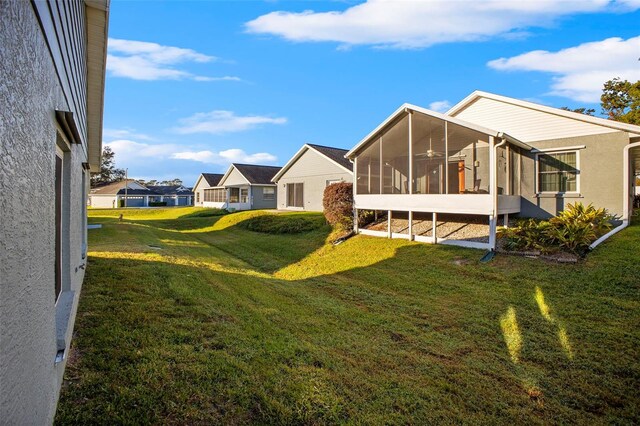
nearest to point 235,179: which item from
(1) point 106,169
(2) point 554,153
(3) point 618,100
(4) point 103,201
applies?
(2) point 554,153

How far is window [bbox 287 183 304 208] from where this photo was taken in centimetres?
2748

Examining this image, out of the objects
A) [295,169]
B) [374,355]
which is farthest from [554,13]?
[295,169]

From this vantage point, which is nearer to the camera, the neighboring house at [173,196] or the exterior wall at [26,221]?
the exterior wall at [26,221]

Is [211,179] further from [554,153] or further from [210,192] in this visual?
[554,153]

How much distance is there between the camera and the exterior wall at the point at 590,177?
11.9 meters

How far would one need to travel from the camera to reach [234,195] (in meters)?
35.2

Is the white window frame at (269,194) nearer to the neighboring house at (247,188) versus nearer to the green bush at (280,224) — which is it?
the neighboring house at (247,188)

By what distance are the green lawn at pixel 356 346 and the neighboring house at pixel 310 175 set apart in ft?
51.8

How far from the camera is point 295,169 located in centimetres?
2762

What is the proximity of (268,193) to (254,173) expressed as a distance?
2.53m

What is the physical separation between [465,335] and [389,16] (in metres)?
9.10

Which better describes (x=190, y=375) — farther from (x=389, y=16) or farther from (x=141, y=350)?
(x=389, y=16)

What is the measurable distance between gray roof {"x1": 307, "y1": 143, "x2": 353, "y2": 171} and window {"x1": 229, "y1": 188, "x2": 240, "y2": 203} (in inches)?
465

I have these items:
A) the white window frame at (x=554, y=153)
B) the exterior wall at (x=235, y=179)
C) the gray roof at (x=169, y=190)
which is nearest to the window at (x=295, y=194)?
the exterior wall at (x=235, y=179)
